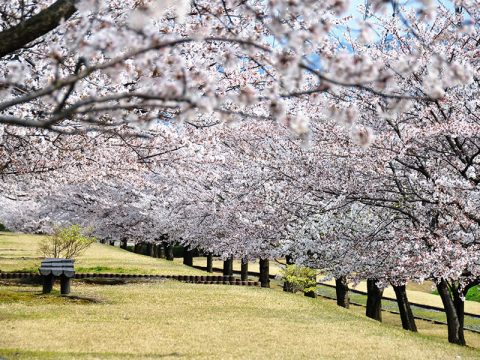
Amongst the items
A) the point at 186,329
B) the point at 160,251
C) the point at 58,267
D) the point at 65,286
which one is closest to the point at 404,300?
the point at 65,286

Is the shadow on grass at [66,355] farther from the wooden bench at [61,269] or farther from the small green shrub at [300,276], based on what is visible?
the small green shrub at [300,276]

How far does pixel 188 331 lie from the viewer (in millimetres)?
11328

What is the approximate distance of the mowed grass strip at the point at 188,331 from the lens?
938cm

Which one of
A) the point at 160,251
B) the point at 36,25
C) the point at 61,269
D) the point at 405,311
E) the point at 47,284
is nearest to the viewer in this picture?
the point at 36,25

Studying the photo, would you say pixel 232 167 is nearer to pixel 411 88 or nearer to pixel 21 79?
pixel 411 88

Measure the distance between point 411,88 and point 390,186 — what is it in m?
2.71

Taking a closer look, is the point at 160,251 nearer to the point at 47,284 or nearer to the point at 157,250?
the point at 157,250

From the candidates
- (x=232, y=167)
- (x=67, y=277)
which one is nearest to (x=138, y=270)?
(x=232, y=167)

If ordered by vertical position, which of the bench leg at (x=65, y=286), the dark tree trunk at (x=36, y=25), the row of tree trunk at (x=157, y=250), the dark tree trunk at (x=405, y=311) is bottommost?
the dark tree trunk at (x=405, y=311)

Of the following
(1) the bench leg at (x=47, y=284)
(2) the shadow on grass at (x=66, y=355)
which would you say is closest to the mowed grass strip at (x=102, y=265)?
(1) the bench leg at (x=47, y=284)

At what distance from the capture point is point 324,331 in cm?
1264

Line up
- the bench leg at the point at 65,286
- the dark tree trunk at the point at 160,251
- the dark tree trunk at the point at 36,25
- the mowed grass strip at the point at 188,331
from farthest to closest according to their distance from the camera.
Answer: the dark tree trunk at the point at 160,251 < the bench leg at the point at 65,286 < the mowed grass strip at the point at 188,331 < the dark tree trunk at the point at 36,25

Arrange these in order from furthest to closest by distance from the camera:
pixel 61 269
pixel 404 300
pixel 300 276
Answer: pixel 300 276
pixel 404 300
pixel 61 269

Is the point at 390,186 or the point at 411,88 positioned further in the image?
the point at 390,186
